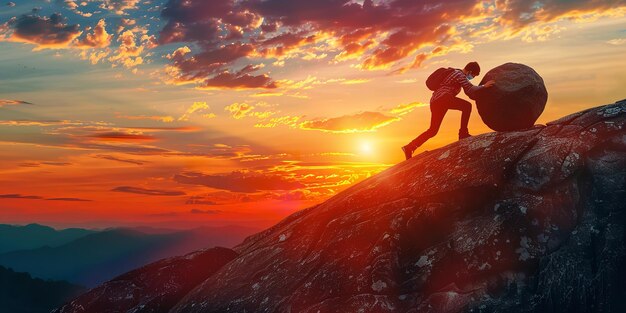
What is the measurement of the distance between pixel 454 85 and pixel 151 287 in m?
14.4

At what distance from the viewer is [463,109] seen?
20.9 m

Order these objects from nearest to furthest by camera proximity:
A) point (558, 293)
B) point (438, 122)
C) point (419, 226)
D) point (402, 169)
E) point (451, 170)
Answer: point (558, 293) < point (419, 226) < point (451, 170) < point (402, 169) < point (438, 122)

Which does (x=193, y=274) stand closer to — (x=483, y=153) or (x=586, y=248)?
(x=483, y=153)

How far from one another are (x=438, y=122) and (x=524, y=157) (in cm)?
511

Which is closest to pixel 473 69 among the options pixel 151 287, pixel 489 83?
pixel 489 83

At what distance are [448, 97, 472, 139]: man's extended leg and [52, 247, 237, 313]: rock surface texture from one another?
11515mm

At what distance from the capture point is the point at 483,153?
697 inches

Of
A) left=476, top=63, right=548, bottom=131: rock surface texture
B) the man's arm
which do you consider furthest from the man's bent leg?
left=476, top=63, right=548, bottom=131: rock surface texture

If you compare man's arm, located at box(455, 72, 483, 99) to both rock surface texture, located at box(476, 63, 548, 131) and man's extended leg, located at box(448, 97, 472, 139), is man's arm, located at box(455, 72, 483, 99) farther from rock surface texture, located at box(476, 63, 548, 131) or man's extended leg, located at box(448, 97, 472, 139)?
man's extended leg, located at box(448, 97, 472, 139)

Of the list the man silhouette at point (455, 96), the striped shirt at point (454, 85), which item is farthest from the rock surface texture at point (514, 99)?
the man silhouette at point (455, 96)

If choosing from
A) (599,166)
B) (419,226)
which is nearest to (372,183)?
(419,226)

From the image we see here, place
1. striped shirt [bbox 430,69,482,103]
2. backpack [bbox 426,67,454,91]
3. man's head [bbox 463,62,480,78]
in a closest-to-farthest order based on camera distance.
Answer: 1. striped shirt [bbox 430,69,482,103]
2. man's head [bbox 463,62,480,78]
3. backpack [bbox 426,67,454,91]

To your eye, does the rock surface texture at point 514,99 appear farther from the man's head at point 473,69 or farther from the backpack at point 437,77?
the backpack at point 437,77

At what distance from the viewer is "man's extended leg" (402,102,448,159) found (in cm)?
2119
